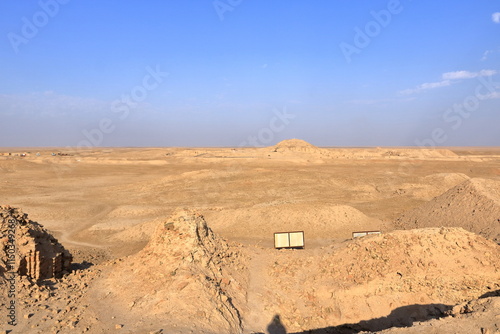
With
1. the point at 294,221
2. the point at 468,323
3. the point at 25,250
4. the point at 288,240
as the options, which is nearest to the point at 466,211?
the point at 294,221

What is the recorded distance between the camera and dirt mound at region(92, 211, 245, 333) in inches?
304

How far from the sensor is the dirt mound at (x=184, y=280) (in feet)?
25.3

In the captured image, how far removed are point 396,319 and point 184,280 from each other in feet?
18.7

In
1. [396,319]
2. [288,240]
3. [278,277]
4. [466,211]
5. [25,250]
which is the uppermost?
[25,250]

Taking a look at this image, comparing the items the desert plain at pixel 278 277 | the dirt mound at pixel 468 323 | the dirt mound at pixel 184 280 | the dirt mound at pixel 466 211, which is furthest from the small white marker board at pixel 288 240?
the dirt mound at pixel 466 211

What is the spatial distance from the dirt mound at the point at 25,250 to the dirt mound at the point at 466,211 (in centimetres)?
1685

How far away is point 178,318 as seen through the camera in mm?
7367

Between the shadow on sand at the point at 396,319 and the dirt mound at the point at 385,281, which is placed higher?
the dirt mound at the point at 385,281

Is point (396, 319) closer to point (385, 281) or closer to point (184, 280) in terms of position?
point (385, 281)

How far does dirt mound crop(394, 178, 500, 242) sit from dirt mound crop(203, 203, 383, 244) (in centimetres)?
224

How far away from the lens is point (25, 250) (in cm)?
937

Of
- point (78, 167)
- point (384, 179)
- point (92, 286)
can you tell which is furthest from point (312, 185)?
point (78, 167)

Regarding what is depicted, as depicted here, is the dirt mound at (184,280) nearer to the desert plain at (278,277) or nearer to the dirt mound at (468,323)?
the desert plain at (278,277)

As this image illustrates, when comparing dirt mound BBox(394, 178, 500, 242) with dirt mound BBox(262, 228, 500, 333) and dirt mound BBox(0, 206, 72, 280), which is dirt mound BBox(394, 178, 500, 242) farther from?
dirt mound BBox(0, 206, 72, 280)
